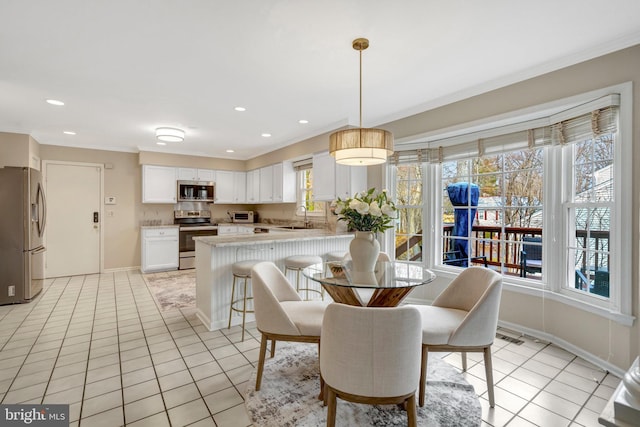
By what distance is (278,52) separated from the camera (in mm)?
2455

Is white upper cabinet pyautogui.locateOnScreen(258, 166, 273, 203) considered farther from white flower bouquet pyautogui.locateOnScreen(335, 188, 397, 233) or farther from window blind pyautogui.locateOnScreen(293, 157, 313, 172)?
white flower bouquet pyautogui.locateOnScreen(335, 188, 397, 233)

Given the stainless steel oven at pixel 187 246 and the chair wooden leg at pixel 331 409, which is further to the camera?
the stainless steel oven at pixel 187 246

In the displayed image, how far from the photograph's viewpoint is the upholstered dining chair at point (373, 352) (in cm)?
140

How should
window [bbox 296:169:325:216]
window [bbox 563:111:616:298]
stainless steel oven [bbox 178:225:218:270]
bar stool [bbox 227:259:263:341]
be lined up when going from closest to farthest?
window [bbox 563:111:616:298]
bar stool [bbox 227:259:263:341]
window [bbox 296:169:325:216]
stainless steel oven [bbox 178:225:218:270]

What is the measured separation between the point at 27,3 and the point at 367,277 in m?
2.69

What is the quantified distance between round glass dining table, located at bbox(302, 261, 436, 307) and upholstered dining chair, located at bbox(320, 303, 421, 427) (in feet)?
1.34

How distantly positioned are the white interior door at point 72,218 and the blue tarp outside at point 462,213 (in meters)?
6.17

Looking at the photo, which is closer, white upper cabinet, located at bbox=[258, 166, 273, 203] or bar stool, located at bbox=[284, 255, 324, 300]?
bar stool, located at bbox=[284, 255, 324, 300]

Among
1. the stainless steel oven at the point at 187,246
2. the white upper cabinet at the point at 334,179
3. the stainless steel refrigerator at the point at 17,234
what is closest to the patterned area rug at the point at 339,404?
the white upper cabinet at the point at 334,179

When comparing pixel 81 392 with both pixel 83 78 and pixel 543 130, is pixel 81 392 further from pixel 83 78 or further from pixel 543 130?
pixel 543 130

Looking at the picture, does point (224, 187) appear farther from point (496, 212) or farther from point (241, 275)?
point (496, 212)

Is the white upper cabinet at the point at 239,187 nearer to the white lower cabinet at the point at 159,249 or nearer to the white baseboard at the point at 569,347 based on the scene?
the white lower cabinet at the point at 159,249

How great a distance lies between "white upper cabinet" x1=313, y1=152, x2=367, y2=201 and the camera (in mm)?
4172

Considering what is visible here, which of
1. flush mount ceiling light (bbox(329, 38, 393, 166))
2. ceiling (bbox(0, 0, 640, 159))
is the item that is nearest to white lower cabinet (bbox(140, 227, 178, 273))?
ceiling (bbox(0, 0, 640, 159))
